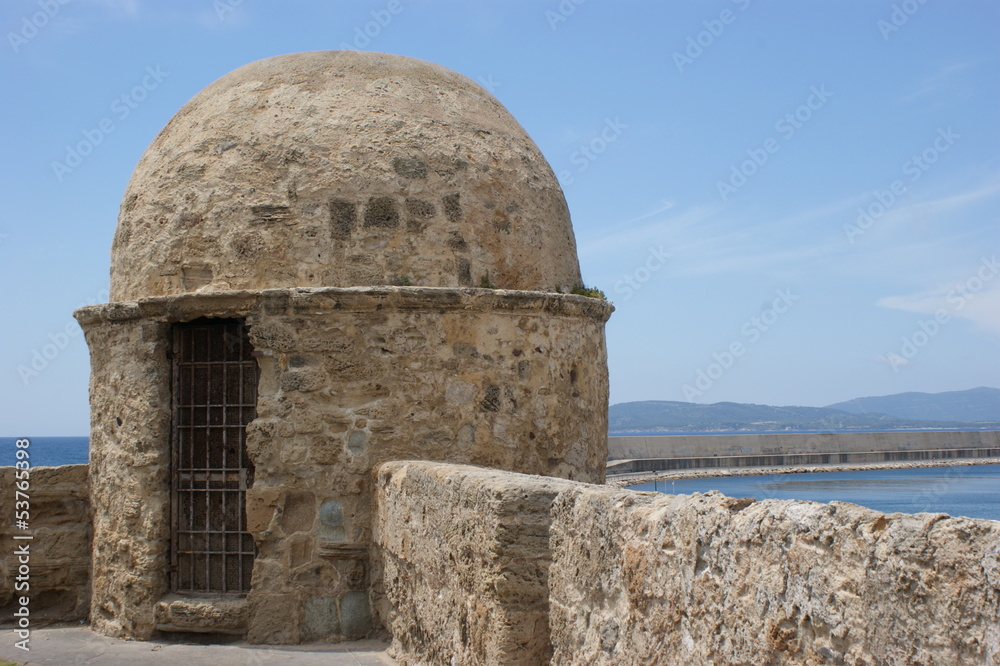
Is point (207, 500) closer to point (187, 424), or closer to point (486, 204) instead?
point (187, 424)

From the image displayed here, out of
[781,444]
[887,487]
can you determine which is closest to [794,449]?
[781,444]

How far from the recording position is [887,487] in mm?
30656

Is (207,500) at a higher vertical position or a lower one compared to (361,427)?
lower

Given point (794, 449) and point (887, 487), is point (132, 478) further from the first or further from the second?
point (794, 449)

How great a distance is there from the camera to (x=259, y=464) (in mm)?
5602

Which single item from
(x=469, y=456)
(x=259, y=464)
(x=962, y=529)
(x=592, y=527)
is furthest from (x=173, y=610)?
(x=962, y=529)

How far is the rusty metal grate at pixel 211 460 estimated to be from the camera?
593 centimetres

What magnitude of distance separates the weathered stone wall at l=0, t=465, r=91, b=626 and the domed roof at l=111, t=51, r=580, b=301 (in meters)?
1.35

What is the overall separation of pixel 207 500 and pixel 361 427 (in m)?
1.18

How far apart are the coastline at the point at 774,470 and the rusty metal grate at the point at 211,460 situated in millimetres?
23896

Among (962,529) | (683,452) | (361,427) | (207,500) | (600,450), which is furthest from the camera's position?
(683,452)

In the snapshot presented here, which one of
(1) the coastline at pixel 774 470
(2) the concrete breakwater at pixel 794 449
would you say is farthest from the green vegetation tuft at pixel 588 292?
(2) the concrete breakwater at pixel 794 449

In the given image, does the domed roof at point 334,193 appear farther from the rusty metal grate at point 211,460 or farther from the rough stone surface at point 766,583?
the rough stone surface at point 766,583

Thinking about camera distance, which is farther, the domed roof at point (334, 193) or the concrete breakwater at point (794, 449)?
the concrete breakwater at point (794, 449)
